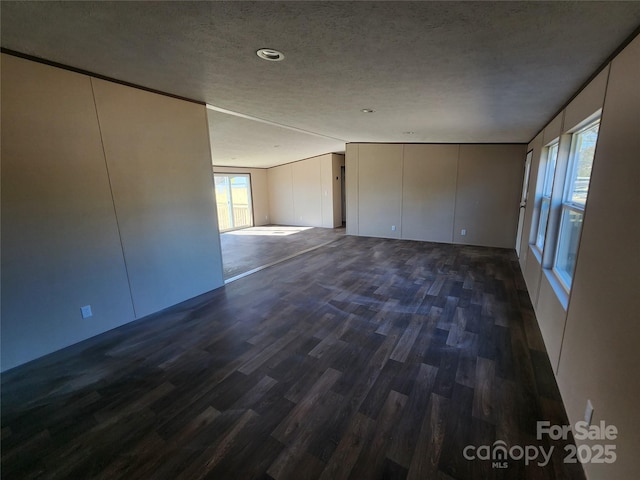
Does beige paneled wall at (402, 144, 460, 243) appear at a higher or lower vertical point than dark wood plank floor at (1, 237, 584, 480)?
higher

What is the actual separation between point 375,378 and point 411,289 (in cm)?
188

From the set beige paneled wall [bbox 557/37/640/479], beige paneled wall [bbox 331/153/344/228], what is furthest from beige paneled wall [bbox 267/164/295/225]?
beige paneled wall [bbox 557/37/640/479]

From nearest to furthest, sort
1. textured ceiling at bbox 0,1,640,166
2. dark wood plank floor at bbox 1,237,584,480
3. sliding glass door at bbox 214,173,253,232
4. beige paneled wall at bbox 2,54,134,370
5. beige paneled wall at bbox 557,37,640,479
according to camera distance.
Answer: beige paneled wall at bbox 557,37,640,479 < textured ceiling at bbox 0,1,640,166 < dark wood plank floor at bbox 1,237,584,480 < beige paneled wall at bbox 2,54,134,370 < sliding glass door at bbox 214,173,253,232

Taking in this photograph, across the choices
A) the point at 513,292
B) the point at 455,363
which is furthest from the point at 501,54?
the point at 513,292

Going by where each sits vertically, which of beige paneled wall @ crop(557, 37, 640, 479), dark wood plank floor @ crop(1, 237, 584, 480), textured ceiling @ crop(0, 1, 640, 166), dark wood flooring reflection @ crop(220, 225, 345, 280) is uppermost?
textured ceiling @ crop(0, 1, 640, 166)

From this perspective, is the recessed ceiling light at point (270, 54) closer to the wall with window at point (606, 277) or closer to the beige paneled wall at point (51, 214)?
the beige paneled wall at point (51, 214)

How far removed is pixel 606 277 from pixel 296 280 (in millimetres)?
3376

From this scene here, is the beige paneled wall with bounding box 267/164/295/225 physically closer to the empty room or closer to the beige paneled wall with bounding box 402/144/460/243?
the beige paneled wall with bounding box 402/144/460/243

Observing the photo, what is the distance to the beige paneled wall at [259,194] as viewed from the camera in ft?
32.5

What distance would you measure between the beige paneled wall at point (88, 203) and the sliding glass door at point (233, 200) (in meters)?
5.96

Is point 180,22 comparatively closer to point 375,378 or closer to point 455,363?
point 375,378

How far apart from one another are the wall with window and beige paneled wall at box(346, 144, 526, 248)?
360 cm

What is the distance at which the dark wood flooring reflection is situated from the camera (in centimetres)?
520

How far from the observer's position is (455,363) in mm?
2180
